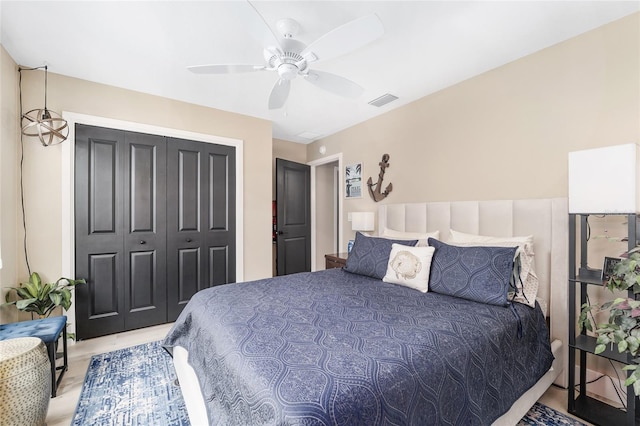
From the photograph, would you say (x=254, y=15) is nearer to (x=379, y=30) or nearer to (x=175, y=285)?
(x=379, y=30)

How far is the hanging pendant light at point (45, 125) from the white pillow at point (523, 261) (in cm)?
360

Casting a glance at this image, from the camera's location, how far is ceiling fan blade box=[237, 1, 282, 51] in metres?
1.35

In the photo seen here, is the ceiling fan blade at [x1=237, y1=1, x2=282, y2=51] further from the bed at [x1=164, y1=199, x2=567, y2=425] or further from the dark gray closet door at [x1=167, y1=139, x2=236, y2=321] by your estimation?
the dark gray closet door at [x1=167, y1=139, x2=236, y2=321]

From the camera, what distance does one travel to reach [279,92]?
7.00 ft

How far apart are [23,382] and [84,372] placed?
0.90 m

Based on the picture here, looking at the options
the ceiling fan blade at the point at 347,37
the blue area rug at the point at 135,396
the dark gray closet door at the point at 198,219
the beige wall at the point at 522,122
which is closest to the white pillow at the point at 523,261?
the beige wall at the point at 522,122

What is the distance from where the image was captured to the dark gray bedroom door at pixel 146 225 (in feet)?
9.14

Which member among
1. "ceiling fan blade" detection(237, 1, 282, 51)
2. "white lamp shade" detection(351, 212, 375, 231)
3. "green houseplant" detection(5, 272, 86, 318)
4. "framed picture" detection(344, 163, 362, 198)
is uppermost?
"ceiling fan blade" detection(237, 1, 282, 51)

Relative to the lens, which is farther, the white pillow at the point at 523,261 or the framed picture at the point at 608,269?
the white pillow at the point at 523,261

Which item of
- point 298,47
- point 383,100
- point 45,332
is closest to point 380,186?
point 383,100

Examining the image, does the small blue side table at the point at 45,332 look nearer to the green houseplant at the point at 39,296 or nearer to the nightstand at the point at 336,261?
the green houseplant at the point at 39,296

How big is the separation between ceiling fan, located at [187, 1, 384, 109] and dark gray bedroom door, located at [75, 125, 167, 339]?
1710mm

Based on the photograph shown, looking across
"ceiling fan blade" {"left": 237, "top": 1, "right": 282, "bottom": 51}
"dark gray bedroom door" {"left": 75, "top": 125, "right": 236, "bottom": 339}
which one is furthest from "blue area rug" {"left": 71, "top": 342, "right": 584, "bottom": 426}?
"ceiling fan blade" {"left": 237, "top": 1, "right": 282, "bottom": 51}

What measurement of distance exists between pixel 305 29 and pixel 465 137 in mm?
1748
